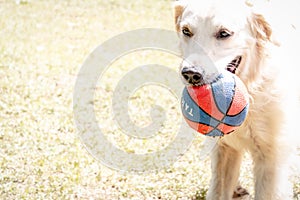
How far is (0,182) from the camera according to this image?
488 cm

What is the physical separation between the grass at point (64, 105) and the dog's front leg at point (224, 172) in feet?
1.21

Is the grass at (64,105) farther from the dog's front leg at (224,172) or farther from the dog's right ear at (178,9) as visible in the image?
the dog's right ear at (178,9)

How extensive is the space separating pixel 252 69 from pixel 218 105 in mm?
411

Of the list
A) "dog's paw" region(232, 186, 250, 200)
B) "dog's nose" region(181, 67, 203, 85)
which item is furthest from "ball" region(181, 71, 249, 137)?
"dog's paw" region(232, 186, 250, 200)

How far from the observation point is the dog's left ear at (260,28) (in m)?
3.85

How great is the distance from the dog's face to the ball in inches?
2.5

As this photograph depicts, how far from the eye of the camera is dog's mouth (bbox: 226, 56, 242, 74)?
12.5 ft

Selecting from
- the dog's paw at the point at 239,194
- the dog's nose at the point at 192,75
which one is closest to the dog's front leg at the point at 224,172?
the dog's paw at the point at 239,194

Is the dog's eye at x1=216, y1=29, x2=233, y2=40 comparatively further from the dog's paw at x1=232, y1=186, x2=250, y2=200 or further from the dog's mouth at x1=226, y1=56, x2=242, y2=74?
the dog's paw at x1=232, y1=186, x2=250, y2=200

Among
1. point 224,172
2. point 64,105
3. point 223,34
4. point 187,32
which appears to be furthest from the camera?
point 64,105

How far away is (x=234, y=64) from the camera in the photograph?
12.6 feet

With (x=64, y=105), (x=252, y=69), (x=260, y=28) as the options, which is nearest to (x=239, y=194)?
(x=252, y=69)

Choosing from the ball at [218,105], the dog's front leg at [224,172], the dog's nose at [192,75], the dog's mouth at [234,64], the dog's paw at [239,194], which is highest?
the dog's mouth at [234,64]

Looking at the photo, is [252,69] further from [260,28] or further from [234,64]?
[260,28]
